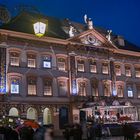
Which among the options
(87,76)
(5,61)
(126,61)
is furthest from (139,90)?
(5,61)

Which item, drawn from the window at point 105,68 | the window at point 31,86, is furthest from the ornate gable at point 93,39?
the window at point 31,86

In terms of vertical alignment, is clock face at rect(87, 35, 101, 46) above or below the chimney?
below

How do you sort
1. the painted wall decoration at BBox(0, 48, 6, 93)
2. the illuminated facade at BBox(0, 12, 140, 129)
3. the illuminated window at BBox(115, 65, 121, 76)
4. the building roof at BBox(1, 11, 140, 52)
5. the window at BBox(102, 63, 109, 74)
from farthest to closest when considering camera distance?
the illuminated window at BBox(115, 65, 121, 76), the window at BBox(102, 63, 109, 74), the building roof at BBox(1, 11, 140, 52), the illuminated facade at BBox(0, 12, 140, 129), the painted wall decoration at BBox(0, 48, 6, 93)

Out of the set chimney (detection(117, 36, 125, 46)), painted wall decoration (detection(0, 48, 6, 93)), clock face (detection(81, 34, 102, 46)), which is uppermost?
chimney (detection(117, 36, 125, 46))

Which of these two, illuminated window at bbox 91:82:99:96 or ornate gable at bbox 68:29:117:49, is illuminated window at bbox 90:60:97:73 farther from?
ornate gable at bbox 68:29:117:49

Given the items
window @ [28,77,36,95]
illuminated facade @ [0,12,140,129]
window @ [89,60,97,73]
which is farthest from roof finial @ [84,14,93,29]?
window @ [28,77,36,95]

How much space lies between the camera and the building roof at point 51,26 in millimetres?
38500

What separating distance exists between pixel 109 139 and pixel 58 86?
42.4 feet

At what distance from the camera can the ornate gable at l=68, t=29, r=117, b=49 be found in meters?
42.4

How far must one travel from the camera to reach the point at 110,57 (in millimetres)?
45375

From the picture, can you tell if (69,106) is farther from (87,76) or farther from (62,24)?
(62,24)

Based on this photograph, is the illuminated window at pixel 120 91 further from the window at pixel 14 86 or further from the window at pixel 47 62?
the window at pixel 14 86

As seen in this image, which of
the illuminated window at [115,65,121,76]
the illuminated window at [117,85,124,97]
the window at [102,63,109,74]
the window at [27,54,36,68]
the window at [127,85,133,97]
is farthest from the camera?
the window at [127,85,133,97]

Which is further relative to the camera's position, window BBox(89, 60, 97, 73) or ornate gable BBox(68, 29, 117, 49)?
window BBox(89, 60, 97, 73)
